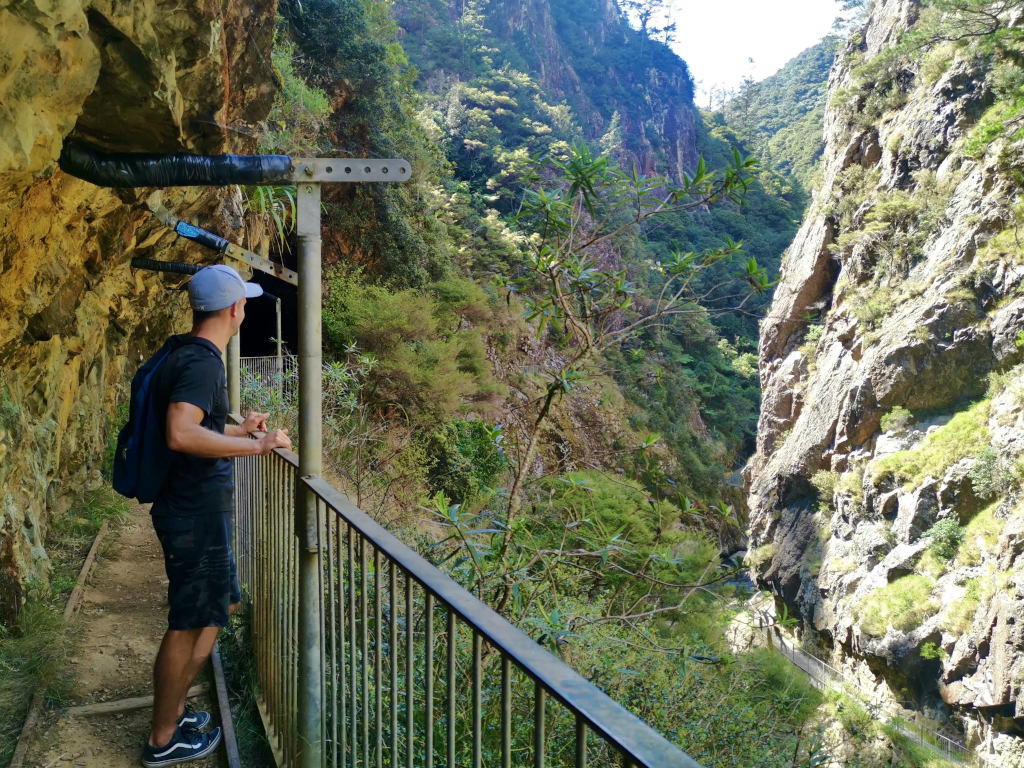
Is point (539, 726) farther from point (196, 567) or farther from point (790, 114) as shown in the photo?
point (790, 114)

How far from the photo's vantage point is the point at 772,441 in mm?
34281

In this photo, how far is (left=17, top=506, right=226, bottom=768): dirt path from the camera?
8.71 feet

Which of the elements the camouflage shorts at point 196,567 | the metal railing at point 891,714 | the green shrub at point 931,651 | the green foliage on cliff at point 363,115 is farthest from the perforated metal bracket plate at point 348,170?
the green shrub at point 931,651

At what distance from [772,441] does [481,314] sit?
65.6 ft

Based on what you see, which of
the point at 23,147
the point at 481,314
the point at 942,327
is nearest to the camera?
the point at 23,147

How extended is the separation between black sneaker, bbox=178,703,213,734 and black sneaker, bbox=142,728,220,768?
2cm

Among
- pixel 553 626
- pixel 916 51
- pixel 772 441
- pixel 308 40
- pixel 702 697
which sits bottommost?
pixel 772 441

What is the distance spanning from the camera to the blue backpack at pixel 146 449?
90.8 inches

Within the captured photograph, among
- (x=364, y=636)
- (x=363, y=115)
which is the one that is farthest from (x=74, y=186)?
(x=363, y=115)

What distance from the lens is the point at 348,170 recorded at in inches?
87.4

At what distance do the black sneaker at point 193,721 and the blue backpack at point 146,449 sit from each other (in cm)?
91

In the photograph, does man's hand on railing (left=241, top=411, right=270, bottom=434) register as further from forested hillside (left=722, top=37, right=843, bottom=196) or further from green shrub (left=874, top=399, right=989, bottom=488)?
forested hillside (left=722, top=37, right=843, bottom=196)

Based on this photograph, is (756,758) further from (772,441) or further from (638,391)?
(772,441)

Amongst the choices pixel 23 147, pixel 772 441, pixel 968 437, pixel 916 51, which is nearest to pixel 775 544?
pixel 772 441
